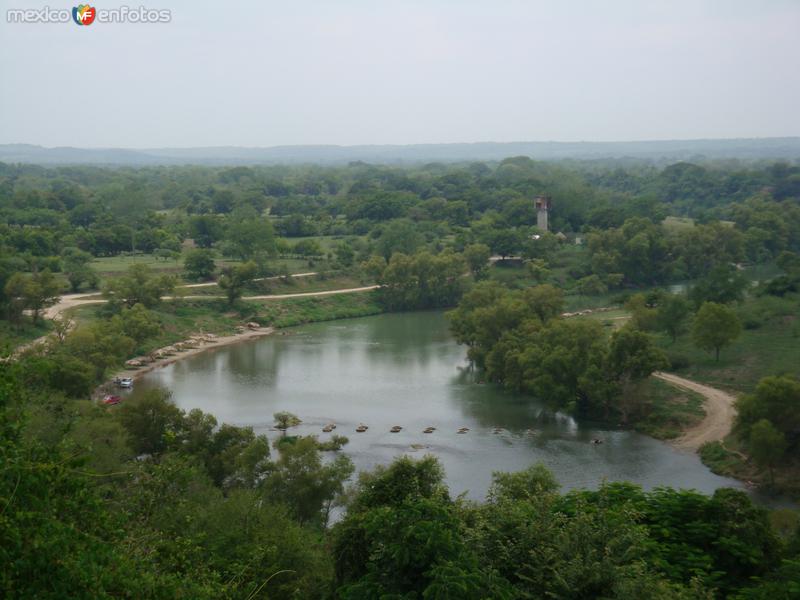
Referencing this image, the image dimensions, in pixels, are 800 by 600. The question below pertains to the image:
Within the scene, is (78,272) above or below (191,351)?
above

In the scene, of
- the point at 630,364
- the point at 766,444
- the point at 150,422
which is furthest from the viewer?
the point at 630,364

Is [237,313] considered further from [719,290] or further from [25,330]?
[719,290]

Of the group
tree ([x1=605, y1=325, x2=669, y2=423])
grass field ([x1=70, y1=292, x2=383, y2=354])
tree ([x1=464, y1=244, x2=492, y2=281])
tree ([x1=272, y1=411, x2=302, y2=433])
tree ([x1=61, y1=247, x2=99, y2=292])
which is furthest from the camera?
tree ([x1=464, y1=244, x2=492, y2=281])

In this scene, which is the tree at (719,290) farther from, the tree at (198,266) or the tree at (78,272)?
the tree at (78,272)

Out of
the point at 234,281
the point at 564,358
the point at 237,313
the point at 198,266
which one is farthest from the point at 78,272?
the point at 564,358

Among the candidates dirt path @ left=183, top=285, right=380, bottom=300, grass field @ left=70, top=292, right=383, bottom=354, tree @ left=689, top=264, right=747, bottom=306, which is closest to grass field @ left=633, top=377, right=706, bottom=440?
tree @ left=689, top=264, right=747, bottom=306

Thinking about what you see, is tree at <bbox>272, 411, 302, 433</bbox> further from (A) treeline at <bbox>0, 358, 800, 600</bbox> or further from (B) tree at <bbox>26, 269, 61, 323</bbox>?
(B) tree at <bbox>26, 269, 61, 323</bbox>

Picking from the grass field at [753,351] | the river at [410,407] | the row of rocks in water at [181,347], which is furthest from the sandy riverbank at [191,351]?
the grass field at [753,351]
